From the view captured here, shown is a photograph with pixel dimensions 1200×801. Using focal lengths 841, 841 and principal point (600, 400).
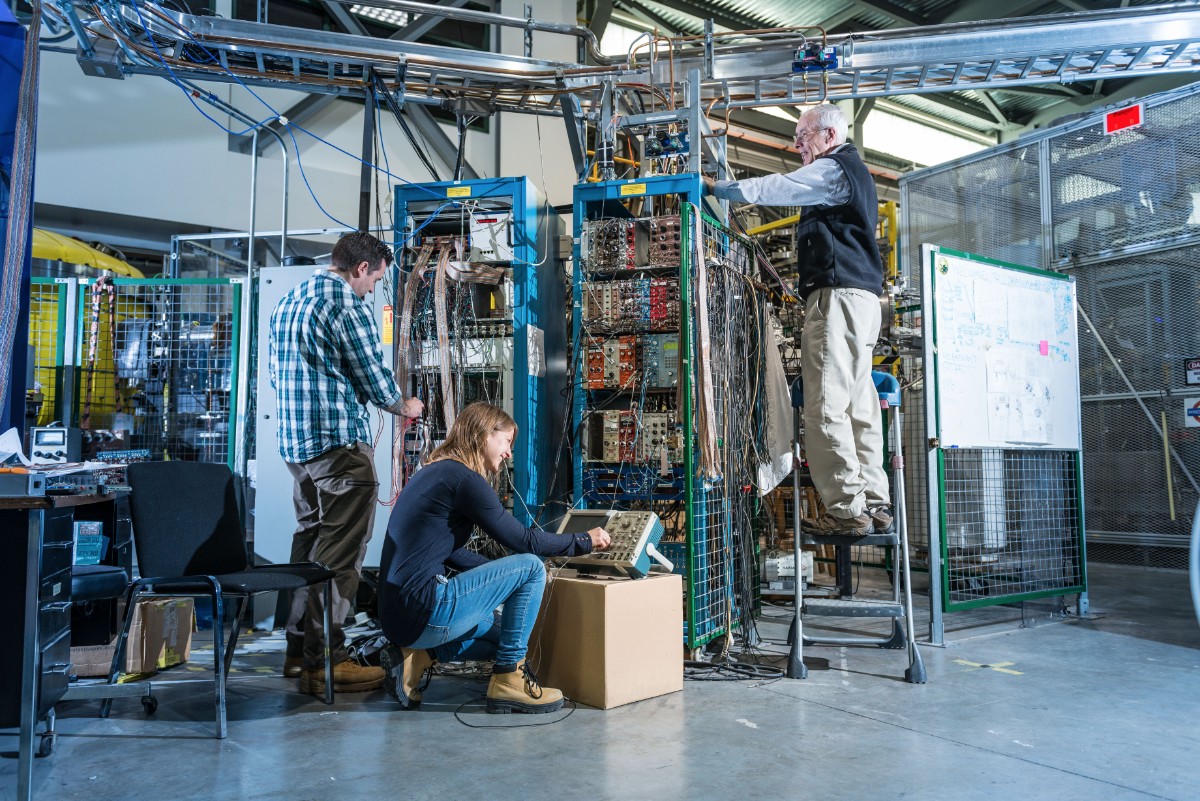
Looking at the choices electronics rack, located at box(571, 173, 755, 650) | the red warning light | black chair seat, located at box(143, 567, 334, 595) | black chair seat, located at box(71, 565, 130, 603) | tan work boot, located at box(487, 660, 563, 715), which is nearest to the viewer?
black chair seat, located at box(143, 567, 334, 595)

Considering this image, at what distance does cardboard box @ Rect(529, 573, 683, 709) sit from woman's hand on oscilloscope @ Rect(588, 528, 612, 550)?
0.47 ft

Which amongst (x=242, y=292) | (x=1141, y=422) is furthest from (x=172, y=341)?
(x=1141, y=422)

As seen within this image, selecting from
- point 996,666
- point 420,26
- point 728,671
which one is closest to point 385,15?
point 420,26

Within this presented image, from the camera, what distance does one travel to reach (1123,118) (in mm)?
6531

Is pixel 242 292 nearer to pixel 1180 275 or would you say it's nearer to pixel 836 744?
pixel 836 744

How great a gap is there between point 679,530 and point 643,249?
5.04 feet

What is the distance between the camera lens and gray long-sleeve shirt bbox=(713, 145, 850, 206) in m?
3.85

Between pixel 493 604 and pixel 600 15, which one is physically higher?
pixel 600 15

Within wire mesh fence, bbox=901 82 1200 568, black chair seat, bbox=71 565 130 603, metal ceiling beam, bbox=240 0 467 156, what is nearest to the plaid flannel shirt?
black chair seat, bbox=71 565 130 603

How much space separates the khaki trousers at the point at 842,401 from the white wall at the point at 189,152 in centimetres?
616

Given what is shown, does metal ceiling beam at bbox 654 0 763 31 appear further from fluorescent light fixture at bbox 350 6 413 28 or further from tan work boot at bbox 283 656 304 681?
tan work boot at bbox 283 656 304 681

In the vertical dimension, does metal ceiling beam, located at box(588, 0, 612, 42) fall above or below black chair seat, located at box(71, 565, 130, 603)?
above

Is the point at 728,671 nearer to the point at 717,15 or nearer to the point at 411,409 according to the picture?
the point at 411,409

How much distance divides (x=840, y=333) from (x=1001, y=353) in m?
1.66
